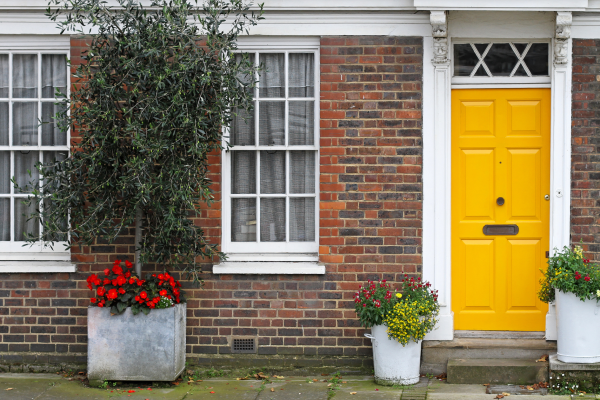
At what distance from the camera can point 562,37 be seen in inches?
247

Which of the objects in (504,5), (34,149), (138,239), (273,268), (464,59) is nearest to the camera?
(504,5)

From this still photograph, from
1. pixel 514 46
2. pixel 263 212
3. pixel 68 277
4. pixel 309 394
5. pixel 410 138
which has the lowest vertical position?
pixel 309 394

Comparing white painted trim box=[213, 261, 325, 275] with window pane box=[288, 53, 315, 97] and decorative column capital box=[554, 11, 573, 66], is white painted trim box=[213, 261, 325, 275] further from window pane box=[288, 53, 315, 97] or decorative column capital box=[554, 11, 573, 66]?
decorative column capital box=[554, 11, 573, 66]

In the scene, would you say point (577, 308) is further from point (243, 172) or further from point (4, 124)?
point (4, 124)

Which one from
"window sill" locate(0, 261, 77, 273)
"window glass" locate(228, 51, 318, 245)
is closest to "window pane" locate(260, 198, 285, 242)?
"window glass" locate(228, 51, 318, 245)

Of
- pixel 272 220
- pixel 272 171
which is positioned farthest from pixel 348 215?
pixel 272 171

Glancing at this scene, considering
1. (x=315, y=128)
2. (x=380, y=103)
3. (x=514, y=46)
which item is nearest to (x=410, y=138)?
(x=380, y=103)

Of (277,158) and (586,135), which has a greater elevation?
(586,135)

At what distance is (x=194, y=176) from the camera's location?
579cm

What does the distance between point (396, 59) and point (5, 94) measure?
12.7 ft

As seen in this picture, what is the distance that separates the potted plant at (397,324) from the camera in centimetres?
594

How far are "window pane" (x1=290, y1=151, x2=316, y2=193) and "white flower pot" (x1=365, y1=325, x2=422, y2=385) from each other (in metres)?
1.55

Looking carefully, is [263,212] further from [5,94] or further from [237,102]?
[5,94]

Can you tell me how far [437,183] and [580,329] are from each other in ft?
5.89
